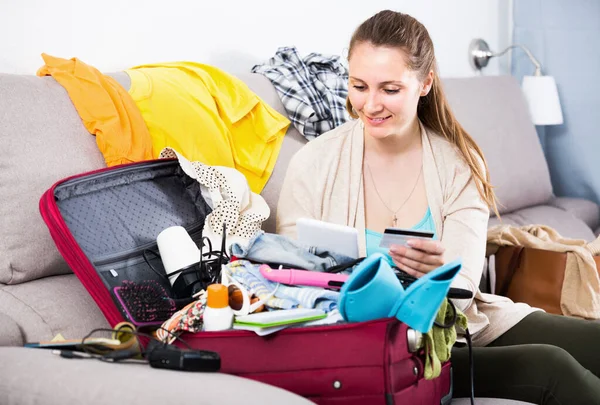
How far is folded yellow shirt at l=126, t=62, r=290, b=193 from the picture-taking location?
5.85 ft

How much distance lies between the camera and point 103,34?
2.11m

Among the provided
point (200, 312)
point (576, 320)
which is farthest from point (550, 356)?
point (200, 312)

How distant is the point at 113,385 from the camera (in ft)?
3.53

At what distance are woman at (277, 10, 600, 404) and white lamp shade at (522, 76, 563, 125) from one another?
4.90 ft

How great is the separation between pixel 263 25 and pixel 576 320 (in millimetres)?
1362

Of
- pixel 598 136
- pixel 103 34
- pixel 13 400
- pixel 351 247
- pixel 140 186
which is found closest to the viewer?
pixel 13 400

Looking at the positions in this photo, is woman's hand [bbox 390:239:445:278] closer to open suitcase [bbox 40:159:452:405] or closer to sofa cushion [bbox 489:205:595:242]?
open suitcase [bbox 40:159:452:405]

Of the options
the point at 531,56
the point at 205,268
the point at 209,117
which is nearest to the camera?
the point at 205,268

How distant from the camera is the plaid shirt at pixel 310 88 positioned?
212 cm

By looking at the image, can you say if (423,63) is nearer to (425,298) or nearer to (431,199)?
(431,199)

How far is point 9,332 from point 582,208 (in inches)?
88.8

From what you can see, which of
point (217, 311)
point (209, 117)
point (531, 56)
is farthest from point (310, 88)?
point (531, 56)

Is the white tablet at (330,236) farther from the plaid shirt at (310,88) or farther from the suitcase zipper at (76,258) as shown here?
the plaid shirt at (310,88)

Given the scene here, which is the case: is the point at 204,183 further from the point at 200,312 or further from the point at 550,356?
the point at 550,356
